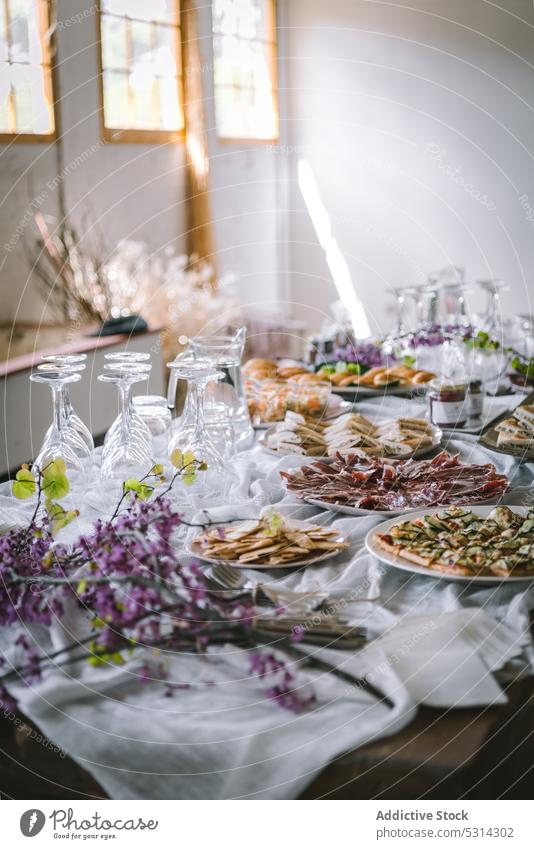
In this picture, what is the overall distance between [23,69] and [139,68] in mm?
826

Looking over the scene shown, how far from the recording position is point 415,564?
35.8 inches

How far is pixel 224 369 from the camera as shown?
4.61 feet

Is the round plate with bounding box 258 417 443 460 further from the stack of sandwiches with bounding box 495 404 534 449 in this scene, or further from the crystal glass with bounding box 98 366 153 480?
the crystal glass with bounding box 98 366 153 480

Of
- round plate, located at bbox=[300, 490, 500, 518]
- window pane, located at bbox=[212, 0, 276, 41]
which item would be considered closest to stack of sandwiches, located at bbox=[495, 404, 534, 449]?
round plate, located at bbox=[300, 490, 500, 518]

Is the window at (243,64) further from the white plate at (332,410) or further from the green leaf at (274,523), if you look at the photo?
the green leaf at (274,523)

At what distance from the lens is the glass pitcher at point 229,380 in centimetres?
140

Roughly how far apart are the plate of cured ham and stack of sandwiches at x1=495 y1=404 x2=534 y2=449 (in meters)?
0.12

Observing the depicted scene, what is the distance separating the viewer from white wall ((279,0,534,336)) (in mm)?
4070

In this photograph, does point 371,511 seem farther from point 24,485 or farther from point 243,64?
point 243,64

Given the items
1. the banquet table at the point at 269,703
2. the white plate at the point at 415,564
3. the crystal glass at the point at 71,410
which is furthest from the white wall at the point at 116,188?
the banquet table at the point at 269,703

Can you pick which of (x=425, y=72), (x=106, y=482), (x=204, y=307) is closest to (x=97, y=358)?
(x=204, y=307)

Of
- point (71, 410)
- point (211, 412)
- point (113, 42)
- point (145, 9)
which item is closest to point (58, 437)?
point (71, 410)

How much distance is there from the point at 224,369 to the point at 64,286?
8.48 feet

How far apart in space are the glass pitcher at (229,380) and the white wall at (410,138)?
287 centimetres
